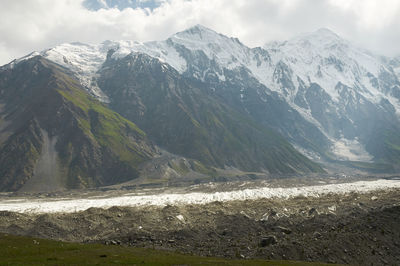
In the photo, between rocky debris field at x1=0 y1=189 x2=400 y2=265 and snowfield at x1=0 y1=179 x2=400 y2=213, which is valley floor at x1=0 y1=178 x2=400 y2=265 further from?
snowfield at x1=0 y1=179 x2=400 y2=213

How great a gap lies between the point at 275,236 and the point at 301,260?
1033 centimetres

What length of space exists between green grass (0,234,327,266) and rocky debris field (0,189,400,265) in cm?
903

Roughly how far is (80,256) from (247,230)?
35.9 metres

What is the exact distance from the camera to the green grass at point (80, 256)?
1677 inches

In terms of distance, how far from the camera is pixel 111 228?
78812mm

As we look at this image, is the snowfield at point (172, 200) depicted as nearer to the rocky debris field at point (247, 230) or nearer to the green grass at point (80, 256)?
the rocky debris field at point (247, 230)

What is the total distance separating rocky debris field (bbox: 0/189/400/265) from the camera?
5659 cm

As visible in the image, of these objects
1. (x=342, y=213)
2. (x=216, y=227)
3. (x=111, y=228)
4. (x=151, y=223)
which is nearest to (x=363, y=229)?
(x=342, y=213)

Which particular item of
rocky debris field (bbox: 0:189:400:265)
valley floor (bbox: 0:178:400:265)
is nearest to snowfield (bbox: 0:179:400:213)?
valley floor (bbox: 0:178:400:265)

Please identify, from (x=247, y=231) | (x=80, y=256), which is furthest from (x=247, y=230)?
(x=80, y=256)

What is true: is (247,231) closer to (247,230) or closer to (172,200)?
(247,230)

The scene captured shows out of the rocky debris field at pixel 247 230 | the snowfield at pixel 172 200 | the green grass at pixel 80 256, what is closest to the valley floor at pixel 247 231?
the rocky debris field at pixel 247 230

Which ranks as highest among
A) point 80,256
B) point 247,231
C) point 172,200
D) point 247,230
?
point 172,200

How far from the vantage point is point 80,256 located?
46.4m
